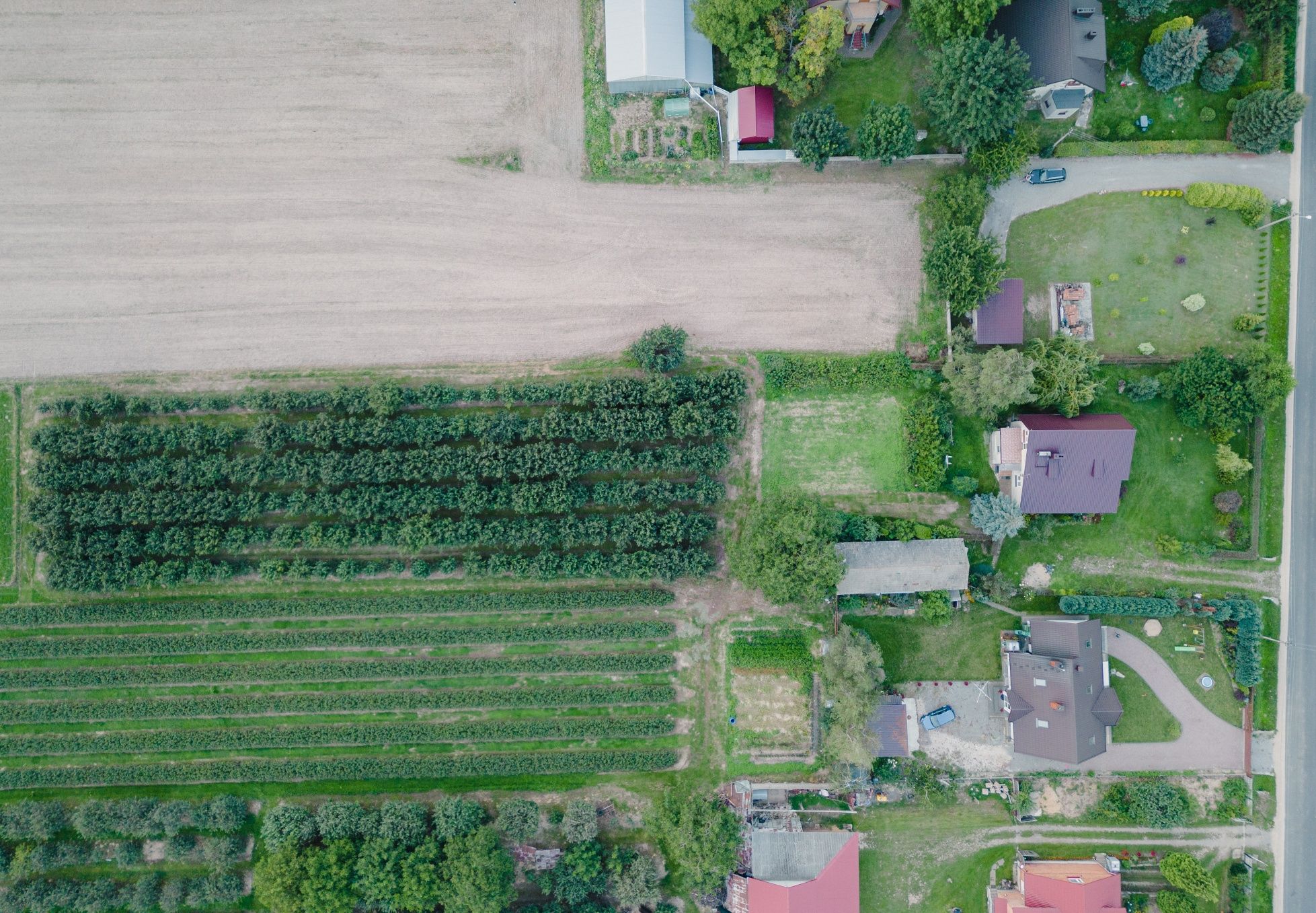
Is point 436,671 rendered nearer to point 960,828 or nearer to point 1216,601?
point 960,828

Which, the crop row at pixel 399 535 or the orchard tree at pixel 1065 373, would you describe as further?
the crop row at pixel 399 535

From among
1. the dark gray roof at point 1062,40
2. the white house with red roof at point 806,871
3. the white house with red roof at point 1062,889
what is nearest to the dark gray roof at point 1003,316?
the dark gray roof at point 1062,40

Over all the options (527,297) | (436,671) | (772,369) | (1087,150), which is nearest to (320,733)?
(436,671)

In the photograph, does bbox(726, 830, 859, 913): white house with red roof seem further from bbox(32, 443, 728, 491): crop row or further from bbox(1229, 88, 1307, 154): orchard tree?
bbox(1229, 88, 1307, 154): orchard tree

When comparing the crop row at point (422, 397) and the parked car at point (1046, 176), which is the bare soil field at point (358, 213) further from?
the parked car at point (1046, 176)

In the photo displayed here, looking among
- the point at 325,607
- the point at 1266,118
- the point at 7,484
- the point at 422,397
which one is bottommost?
the point at 325,607

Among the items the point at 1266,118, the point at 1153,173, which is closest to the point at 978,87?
the point at 1153,173

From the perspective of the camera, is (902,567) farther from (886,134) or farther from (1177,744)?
(886,134)
